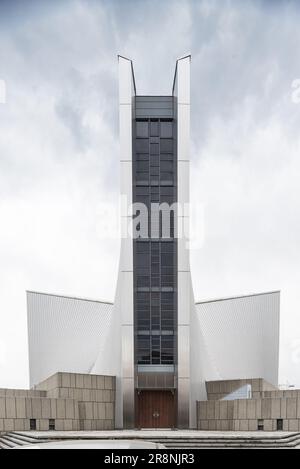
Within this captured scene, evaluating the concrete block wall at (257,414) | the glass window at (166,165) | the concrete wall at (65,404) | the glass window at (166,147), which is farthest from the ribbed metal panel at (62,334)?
the glass window at (166,147)

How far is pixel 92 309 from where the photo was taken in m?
27.3

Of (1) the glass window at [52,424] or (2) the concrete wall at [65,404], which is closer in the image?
(2) the concrete wall at [65,404]

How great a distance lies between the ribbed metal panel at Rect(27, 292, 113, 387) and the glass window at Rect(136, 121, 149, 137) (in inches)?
390

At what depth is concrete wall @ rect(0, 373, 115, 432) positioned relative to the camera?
1841cm

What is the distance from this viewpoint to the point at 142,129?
21484 millimetres

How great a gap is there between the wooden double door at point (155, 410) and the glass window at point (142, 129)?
33.3 feet

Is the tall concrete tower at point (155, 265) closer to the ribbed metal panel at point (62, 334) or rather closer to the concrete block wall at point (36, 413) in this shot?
the concrete block wall at point (36, 413)

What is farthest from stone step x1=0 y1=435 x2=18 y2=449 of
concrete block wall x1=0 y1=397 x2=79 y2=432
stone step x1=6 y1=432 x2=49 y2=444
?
concrete block wall x1=0 y1=397 x2=79 y2=432

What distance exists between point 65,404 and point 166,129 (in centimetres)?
1129

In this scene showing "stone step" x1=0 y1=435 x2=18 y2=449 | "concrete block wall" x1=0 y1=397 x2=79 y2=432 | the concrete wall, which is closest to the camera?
"stone step" x1=0 y1=435 x2=18 y2=449

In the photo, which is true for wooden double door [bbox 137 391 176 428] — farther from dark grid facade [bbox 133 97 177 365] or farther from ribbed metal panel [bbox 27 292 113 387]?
ribbed metal panel [bbox 27 292 113 387]

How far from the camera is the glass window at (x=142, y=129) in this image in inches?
844

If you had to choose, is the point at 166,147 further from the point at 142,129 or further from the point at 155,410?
the point at 155,410

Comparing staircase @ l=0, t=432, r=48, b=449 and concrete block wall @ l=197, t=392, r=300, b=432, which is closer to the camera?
staircase @ l=0, t=432, r=48, b=449
